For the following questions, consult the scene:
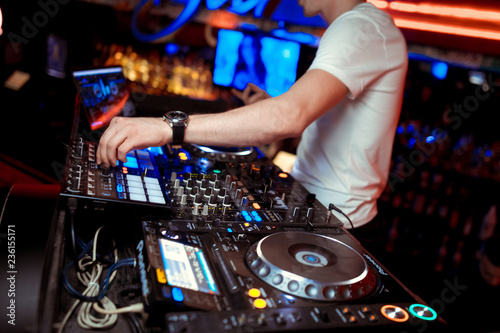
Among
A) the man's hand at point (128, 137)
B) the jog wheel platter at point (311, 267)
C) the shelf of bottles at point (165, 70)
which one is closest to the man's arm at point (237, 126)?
the man's hand at point (128, 137)

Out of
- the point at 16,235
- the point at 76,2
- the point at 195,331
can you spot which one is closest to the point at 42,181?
the point at 16,235

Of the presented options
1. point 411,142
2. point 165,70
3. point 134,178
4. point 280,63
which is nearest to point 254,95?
point 134,178

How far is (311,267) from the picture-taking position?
36.7 inches

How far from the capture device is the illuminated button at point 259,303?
0.81 metres

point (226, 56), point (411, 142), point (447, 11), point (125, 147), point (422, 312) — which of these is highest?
point (447, 11)

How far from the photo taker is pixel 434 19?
285 centimetres

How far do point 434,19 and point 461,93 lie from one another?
65 centimetres

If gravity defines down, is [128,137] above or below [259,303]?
above

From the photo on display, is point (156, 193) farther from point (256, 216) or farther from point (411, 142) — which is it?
point (411, 142)

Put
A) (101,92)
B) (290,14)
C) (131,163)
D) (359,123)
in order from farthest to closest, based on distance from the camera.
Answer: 1. (290,14)
2. (101,92)
3. (359,123)
4. (131,163)

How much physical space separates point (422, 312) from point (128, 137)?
83 centimetres

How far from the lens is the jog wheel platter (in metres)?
0.87

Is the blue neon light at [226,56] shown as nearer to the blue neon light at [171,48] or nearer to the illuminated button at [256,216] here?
the blue neon light at [171,48]

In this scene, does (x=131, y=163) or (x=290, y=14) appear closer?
(x=131, y=163)
